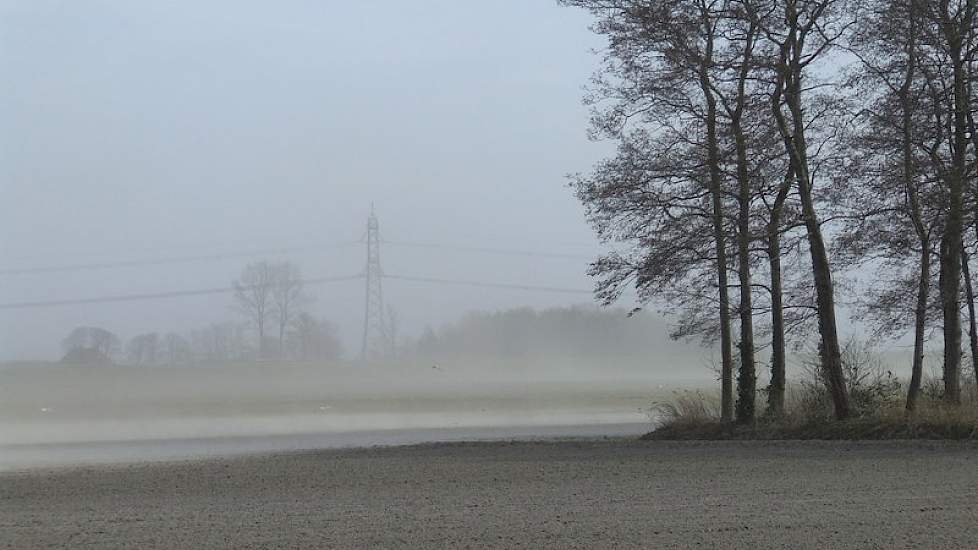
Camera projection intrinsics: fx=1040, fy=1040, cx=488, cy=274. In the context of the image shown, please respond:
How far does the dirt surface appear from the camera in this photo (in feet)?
27.9

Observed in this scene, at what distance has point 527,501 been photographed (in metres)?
10.6

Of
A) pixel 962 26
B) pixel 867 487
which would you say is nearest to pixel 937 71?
pixel 962 26

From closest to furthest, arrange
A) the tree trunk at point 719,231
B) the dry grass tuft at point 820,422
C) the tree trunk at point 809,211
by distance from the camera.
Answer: the dry grass tuft at point 820,422, the tree trunk at point 809,211, the tree trunk at point 719,231

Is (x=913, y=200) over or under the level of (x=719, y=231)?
over

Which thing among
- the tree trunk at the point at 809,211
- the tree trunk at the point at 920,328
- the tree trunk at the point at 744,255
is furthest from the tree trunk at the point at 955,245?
the tree trunk at the point at 744,255

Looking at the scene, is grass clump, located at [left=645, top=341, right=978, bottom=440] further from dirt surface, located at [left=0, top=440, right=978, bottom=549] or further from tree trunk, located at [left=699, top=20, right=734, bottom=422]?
dirt surface, located at [left=0, top=440, right=978, bottom=549]

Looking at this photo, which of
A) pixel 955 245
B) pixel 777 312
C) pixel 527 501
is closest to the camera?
pixel 527 501

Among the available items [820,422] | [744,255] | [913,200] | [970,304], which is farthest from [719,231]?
[970,304]

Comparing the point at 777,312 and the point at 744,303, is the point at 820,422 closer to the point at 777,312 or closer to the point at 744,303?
the point at 777,312

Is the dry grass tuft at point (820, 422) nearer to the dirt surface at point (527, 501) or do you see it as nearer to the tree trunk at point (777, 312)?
the tree trunk at point (777, 312)

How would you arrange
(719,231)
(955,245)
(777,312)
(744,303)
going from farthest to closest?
(744,303)
(777,312)
(719,231)
(955,245)

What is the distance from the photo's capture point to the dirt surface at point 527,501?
8492 mm

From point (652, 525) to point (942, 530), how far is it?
2325mm

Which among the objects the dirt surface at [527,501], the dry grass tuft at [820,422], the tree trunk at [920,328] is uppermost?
the tree trunk at [920,328]
